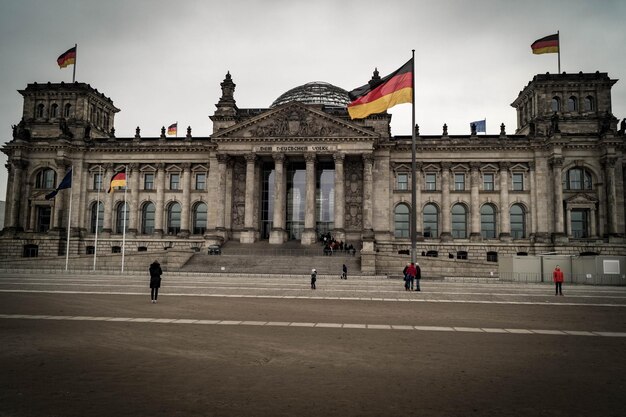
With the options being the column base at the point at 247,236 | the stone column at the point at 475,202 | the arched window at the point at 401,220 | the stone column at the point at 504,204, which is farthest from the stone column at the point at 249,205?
the stone column at the point at 504,204

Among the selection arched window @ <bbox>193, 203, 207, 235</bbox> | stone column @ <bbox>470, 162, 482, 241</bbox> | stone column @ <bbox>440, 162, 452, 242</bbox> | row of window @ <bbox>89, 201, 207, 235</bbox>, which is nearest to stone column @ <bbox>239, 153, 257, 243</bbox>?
arched window @ <bbox>193, 203, 207, 235</bbox>

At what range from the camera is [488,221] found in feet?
207

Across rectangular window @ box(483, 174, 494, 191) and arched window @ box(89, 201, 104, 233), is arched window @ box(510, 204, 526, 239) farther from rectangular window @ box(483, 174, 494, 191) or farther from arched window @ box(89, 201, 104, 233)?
arched window @ box(89, 201, 104, 233)

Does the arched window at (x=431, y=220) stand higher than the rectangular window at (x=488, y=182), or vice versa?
the rectangular window at (x=488, y=182)

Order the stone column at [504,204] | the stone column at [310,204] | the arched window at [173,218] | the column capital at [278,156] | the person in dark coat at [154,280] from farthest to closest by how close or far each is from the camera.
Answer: the arched window at [173,218], the stone column at [504,204], the column capital at [278,156], the stone column at [310,204], the person in dark coat at [154,280]

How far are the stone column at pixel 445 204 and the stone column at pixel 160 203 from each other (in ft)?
123

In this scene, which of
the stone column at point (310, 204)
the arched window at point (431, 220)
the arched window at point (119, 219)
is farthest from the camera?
the arched window at point (119, 219)

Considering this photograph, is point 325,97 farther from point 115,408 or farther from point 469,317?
point 115,408

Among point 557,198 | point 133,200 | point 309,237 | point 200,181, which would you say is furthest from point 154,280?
point 557,198

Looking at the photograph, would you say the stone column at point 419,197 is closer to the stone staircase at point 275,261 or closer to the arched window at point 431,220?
the arched window at point 431,220

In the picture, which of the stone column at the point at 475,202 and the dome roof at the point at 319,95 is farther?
the dome roof at the point at 319,95

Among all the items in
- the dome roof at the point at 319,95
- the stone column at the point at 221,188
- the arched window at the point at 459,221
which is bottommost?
the arched window at the point at 459,221

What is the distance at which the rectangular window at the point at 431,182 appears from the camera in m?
64.0

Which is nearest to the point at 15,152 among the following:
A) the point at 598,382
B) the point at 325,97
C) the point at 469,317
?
the point at 325,97
